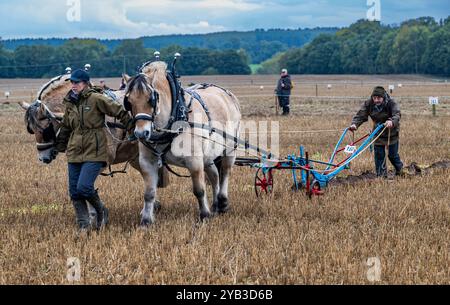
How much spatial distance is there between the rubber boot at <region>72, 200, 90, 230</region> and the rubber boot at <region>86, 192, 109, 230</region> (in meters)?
0.10

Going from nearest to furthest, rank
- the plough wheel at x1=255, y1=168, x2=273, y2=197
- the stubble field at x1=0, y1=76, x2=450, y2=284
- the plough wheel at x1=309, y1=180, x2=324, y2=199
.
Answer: the stubble field at x1=0, y1=76, x2=450, y2=284, the plough wheel at x1=309, y1=180, x2=324, y2=199, the plough wheel at x1=255, y1=168, x2=273, y2=197

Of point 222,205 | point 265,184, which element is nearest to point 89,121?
point 222,205

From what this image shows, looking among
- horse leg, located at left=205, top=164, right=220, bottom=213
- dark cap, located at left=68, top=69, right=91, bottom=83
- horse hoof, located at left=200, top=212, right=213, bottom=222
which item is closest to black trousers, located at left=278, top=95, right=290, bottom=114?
horse leg, located at left=205, top=164, right=220, bottom=213

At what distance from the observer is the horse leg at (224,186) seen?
28.7 feet

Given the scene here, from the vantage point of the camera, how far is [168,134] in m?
7.26

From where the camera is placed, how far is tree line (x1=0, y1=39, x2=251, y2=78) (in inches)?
2940

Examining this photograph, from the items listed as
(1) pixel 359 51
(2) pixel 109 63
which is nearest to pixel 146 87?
(2) pixel 109 63

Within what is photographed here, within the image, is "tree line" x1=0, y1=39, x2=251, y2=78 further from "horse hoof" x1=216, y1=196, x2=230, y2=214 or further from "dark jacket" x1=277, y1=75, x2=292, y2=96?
"horse hoof" x1=216, y1=196, x2=230, y2=214

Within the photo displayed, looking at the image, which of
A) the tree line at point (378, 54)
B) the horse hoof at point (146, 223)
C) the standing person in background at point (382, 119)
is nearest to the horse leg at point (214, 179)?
the horse hoof at point (146, 223)

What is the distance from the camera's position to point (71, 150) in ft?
23.5

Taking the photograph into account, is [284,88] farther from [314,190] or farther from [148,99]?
[148,99]

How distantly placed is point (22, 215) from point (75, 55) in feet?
237

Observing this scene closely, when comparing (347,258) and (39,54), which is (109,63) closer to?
(39,54)
